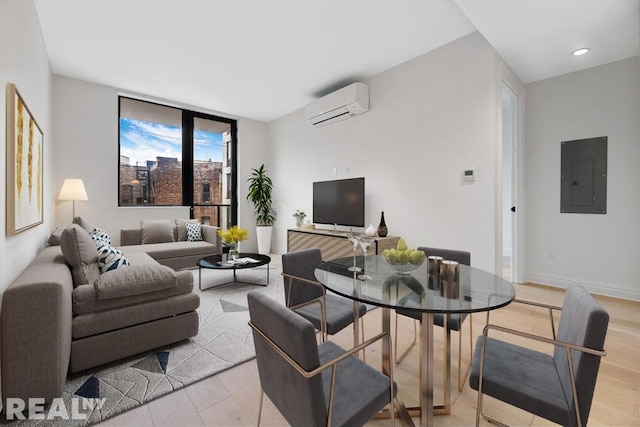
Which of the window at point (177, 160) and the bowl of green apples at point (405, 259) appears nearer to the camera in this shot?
the bowl of green apples at point (405, 259)

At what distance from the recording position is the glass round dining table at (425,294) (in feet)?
3.88

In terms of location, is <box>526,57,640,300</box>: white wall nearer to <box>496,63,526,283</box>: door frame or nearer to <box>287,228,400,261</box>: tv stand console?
<box>496,63,526,283</box>: door frame

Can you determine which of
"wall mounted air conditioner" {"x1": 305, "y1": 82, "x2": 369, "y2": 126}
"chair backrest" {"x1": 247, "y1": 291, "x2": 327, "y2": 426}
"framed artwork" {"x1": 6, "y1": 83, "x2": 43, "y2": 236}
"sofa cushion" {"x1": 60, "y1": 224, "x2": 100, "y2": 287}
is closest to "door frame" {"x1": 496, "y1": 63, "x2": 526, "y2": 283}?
"wall mounted air conditioner" {"x1": 305, "y1": 82, "x2": 369, "y2": 126}

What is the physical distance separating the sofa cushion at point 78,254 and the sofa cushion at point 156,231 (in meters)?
2.78

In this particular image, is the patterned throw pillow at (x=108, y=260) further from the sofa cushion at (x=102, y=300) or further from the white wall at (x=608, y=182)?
the white wall at (x=608, y=182)

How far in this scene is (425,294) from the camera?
131 cm

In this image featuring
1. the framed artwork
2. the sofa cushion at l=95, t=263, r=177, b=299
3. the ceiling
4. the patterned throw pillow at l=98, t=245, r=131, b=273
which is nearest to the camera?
the framed artwork

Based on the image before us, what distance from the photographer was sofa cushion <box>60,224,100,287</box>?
196 cm

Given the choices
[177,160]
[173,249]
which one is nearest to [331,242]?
[173,249]

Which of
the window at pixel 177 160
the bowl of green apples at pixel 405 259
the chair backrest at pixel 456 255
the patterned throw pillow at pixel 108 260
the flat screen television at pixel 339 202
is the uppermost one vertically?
the window at pixel 177 160

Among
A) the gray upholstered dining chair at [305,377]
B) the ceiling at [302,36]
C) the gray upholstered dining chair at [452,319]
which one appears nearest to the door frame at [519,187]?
the ceiling at [302,36]

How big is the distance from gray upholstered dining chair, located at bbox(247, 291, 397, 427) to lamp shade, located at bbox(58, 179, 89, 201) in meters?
4.39

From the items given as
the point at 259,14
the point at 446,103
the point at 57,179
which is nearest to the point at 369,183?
the point at 446,103

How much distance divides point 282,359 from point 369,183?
11.7ft
